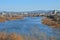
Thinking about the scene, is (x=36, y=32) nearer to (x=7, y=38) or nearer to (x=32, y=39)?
(x=32, y=39)

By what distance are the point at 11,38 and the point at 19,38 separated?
58cm

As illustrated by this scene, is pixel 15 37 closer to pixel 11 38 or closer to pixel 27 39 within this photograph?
pixel 11 38

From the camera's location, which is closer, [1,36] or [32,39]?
[32,39]

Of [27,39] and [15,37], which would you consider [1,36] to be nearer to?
[15,37]

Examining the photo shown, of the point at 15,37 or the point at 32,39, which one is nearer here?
the point at 32,39

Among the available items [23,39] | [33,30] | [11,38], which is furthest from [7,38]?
[33,30]

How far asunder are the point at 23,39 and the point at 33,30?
36.4 inches

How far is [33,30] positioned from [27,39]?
0.98m

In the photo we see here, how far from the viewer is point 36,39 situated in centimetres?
1196

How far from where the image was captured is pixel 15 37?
12.3 meters

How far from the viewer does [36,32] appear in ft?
39.5

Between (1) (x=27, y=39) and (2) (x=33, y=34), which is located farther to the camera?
(2) (x=33, y=34)

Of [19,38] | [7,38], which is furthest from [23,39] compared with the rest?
[7,38]

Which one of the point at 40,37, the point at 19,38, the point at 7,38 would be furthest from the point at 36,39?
the point at 7,38
